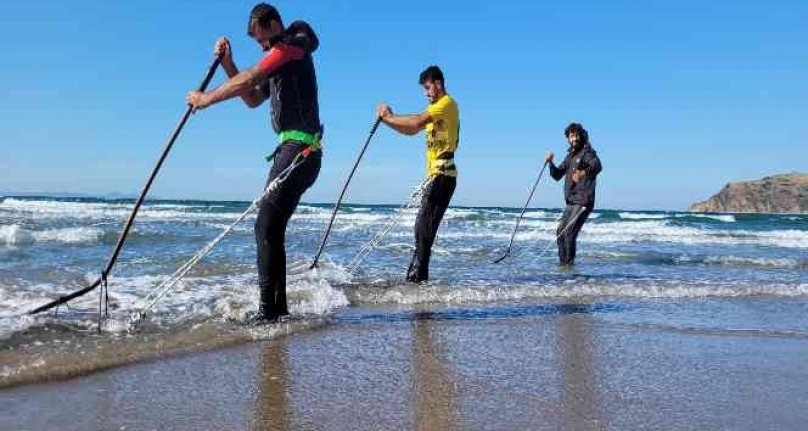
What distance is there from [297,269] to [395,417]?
20.0 feet

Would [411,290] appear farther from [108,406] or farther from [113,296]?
[108,406]

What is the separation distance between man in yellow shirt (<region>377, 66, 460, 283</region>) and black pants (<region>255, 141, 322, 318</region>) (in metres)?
1.69

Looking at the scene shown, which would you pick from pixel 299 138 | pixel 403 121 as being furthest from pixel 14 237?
pixel 299 138

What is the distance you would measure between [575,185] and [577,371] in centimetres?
741

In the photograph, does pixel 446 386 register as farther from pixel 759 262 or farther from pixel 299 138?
pixel 759 262

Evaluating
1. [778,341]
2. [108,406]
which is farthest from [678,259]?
[108,406]

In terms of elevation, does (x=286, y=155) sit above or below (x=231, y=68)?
below

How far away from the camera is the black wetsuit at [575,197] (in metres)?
10.1

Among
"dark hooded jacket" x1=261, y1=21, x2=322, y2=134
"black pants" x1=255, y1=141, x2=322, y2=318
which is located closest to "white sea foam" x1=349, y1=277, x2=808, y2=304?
"black pants" x1=255, y1=141, x2=322, y2=318

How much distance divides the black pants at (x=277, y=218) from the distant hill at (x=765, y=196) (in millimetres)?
112663

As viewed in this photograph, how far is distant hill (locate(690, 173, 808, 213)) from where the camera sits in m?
104

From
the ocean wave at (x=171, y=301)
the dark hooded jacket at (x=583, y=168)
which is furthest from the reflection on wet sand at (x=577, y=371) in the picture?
the dark hooded jacket at (x=583, y=168)

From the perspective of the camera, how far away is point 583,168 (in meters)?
10.2

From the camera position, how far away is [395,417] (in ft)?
8.29
